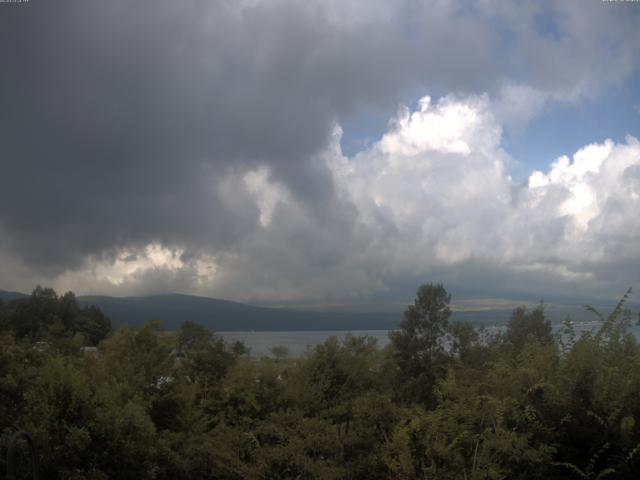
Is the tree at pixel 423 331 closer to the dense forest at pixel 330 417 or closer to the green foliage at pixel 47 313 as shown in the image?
the dense forest at pixel 330 417

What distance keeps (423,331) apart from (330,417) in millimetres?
16615

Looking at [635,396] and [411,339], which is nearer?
[635,396]

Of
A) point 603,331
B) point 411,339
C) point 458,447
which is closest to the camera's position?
point 458,447

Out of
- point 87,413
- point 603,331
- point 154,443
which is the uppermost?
point 603,331

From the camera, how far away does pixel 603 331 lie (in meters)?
7.84

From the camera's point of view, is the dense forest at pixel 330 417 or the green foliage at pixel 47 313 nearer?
the dense forest at pixel 330 417

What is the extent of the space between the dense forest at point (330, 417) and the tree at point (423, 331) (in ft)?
41.3

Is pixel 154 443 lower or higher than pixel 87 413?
lower

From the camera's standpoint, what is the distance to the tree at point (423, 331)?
1044 inches

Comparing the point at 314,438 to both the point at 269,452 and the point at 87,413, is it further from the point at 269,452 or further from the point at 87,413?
the point at 87,413

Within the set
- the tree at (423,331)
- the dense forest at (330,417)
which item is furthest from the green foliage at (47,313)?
the dense forest at (330,417)

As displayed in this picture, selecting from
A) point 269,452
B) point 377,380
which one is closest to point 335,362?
point 377,380

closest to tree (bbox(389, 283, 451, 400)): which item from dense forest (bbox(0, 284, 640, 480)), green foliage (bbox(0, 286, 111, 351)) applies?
dense forest (bbox(0, 284, 640, 480))

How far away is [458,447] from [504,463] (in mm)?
650
